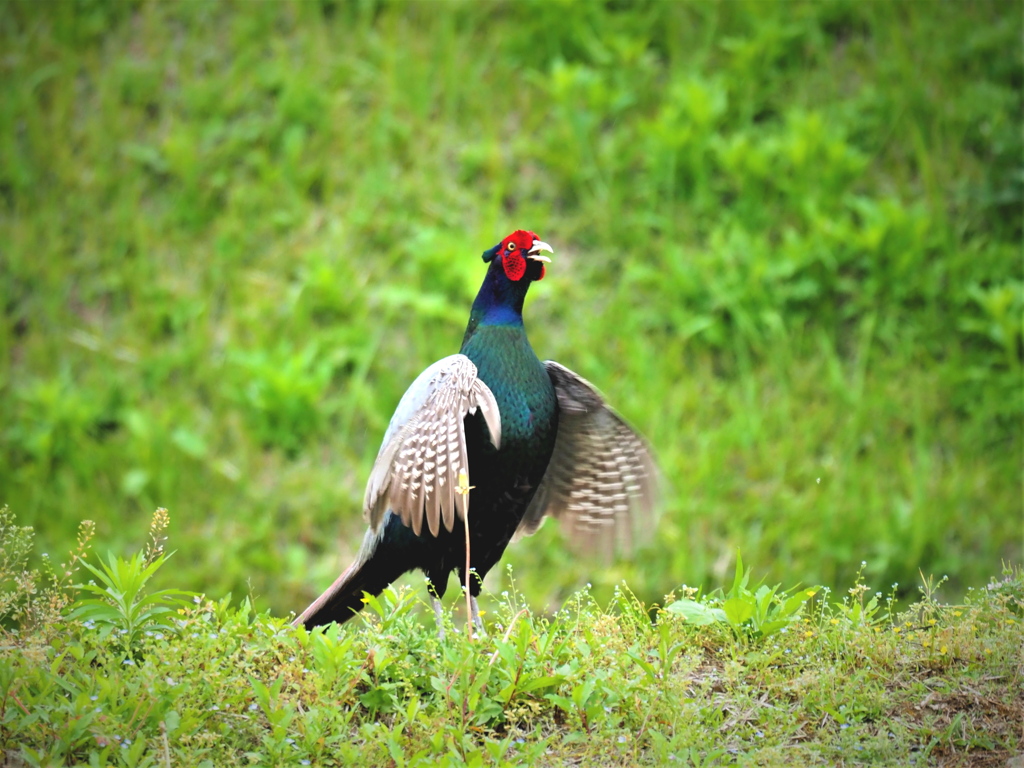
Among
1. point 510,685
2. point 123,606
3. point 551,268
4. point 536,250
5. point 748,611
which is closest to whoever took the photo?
point 510,685

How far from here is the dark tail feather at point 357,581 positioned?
14.1 feet

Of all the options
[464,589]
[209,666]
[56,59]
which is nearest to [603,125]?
[56,59]

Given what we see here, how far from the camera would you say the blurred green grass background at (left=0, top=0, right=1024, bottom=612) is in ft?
22.0

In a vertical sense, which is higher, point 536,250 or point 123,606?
point 536,250

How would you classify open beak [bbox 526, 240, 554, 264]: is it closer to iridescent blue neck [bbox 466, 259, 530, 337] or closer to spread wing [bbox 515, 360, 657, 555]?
iridescent blue neck [bbox 466, 259, 530, 337]

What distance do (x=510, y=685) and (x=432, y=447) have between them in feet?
2.78

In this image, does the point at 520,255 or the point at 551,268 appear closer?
the point at 520,255

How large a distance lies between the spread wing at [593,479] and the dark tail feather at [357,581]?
58cm

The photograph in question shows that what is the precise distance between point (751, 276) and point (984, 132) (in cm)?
177

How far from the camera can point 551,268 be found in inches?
294

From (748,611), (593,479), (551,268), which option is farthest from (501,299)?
(551,268)

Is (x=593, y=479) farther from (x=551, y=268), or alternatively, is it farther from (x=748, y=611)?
(x=551, y=268)

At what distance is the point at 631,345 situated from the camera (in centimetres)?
705

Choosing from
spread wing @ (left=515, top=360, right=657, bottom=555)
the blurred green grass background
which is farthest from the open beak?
the blurred green grass background
